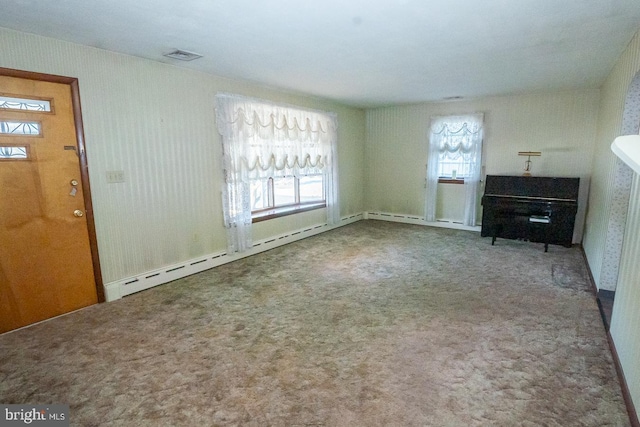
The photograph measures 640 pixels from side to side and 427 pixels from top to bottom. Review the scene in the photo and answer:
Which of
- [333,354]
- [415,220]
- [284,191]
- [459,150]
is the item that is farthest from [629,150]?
[415,220]

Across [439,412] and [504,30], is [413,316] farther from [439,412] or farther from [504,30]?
[504,30]

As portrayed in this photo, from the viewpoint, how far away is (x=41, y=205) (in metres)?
2.72

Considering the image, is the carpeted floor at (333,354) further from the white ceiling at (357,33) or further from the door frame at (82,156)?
the white ceiling at (357,33)

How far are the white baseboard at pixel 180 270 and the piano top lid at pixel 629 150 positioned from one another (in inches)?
145

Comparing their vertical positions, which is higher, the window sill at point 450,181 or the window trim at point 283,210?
the window sill at point 450,181

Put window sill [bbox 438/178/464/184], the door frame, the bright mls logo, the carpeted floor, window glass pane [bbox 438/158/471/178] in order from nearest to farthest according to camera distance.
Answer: the bright mls logo → the carpeted floor → the door frame → window glass pane [bbox 438/158/471/178] → window sill [bbox 438/178/464/184]

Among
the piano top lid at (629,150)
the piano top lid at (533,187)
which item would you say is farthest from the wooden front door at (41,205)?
the piano top lid at (533,187)

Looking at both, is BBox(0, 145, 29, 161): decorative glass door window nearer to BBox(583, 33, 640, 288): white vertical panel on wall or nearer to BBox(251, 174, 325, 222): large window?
BBox(251, 174, 325, 222): large window

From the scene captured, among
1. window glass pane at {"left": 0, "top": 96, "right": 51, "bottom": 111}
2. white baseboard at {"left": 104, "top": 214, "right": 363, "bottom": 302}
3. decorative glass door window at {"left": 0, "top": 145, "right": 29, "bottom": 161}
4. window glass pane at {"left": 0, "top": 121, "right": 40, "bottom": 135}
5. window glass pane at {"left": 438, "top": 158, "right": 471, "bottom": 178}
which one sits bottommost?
white baseboard at {"left": 104, "top": 214, "right": 363, "bottom": 302}

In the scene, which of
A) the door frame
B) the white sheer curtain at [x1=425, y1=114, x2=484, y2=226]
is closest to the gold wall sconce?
the white sheer curtain at [x1=425, y1=114, x2=484, y2=226]

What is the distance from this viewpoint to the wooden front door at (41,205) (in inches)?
100

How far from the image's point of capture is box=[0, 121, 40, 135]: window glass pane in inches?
98.8

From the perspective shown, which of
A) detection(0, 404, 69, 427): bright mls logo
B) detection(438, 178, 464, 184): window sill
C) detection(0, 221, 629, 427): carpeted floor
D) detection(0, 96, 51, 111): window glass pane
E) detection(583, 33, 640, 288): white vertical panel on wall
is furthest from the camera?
detection(438, 178, 464, 184): window sill

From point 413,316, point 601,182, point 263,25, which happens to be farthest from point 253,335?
point 601,182
